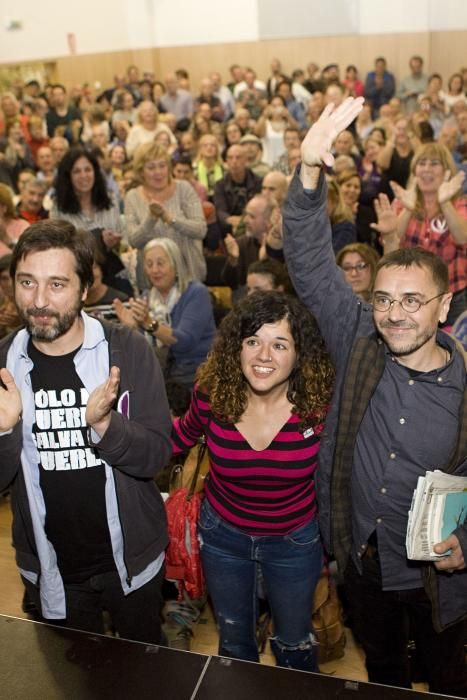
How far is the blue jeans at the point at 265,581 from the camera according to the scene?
7.09 feet

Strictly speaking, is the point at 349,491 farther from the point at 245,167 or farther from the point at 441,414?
the point at 245,167

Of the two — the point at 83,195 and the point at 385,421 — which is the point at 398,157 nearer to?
the point at 83,195

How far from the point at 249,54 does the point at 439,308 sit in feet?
49.3

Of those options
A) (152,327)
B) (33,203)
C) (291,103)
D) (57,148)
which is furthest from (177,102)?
(152,327)

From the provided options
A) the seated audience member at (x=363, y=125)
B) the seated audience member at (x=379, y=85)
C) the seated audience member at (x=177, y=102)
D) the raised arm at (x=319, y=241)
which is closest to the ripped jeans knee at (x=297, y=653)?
the raised arm at (x=319, y=241)

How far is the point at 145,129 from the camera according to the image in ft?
28.6

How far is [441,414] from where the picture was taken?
1906 mm

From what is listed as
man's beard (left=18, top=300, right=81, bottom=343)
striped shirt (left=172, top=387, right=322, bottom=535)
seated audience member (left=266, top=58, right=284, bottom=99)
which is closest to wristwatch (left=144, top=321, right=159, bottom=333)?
striped shirt (left=172, top=387, right=322, bottom=535)

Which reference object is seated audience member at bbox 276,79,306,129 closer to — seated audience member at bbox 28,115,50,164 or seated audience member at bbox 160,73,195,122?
seated audience member at bbox 160,73,195,122

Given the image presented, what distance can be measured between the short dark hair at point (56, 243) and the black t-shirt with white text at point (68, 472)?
8.4 inches

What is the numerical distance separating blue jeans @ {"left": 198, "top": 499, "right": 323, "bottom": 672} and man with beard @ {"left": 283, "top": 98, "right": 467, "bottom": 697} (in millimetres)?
95

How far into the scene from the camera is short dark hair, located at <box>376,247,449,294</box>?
1939mm

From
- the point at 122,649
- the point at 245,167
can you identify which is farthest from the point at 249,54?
the point at 122,649

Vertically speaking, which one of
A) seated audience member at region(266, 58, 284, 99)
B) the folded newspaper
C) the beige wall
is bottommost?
the folded newspaper
